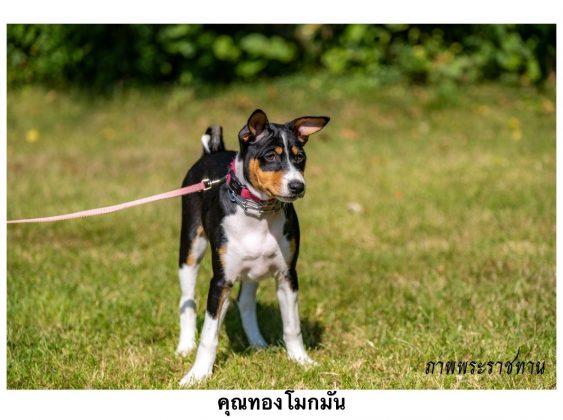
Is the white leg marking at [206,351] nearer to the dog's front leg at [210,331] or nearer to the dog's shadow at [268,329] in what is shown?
the dog's front leg at [210,331]

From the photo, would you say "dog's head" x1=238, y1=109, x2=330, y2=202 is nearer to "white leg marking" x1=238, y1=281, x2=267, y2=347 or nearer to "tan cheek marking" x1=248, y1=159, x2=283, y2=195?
"tan cheek marking" x1=248, y1=159, x2=283, y2=195

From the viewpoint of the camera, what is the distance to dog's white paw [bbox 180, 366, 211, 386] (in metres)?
4.45

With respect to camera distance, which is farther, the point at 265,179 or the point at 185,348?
the point at 185,348

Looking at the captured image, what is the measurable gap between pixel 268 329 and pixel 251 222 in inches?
48.3

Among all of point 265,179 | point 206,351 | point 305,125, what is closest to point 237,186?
point 265,179

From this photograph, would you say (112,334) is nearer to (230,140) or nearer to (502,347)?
(502,347)

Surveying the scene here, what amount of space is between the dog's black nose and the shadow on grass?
1.44m

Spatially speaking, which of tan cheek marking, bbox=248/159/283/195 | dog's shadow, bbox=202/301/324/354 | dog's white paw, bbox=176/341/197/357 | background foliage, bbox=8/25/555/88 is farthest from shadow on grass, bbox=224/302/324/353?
background foliage, bbox=8/25/555/88

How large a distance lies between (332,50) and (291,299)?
929cm

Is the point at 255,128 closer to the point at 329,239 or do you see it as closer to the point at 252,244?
the point at 252,244

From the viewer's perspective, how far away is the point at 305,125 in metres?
4.22

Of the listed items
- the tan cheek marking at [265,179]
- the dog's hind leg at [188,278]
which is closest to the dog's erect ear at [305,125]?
the tan cheek marking at [265,179]

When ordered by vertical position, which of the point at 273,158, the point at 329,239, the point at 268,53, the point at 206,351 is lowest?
the point at 206,351
